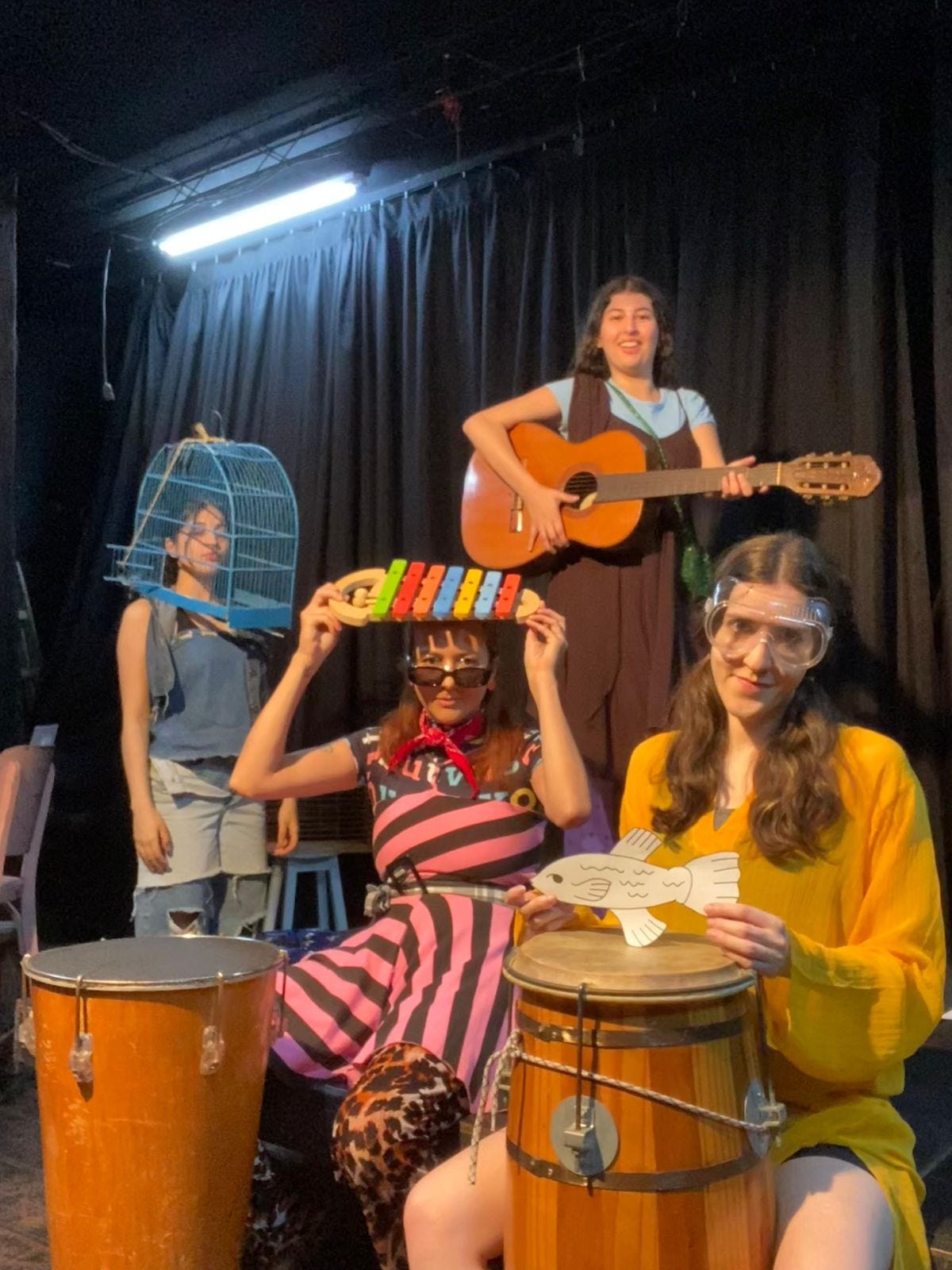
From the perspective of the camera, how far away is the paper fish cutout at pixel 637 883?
5.03 feet

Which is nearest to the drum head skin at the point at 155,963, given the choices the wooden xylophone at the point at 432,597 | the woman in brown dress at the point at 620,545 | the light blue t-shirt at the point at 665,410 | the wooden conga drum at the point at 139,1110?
the wooden conga drum at the point at 139,1110

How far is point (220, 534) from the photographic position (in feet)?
12.2

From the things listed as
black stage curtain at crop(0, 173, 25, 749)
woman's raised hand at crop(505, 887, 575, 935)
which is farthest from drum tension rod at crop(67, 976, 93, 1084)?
black stage curtain at crop(0, 173, 25, 749)

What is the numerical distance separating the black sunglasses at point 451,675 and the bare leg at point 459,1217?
3.25ft

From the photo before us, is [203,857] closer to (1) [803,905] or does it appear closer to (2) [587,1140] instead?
(1) [803,905]

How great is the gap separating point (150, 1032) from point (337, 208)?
13.5 ft

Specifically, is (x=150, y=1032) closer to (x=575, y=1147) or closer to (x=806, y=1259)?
(x=575, y=1147)

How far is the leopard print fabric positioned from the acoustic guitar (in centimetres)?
168

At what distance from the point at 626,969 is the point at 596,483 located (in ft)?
6.70

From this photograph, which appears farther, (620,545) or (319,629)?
(620,545)

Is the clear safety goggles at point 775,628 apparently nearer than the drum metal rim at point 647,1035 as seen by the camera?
No

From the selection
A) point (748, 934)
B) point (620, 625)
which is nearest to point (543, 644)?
point (620, 625)

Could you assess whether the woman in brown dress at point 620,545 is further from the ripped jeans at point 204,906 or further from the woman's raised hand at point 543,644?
the ripped jeans at point 204,906

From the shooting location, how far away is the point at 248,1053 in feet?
6.95
